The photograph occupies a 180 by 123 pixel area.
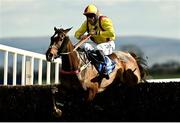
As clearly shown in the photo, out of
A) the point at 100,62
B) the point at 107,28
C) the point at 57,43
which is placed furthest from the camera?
the point at 100,62

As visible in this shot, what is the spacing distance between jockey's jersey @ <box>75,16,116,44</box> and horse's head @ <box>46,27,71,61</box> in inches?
27.0

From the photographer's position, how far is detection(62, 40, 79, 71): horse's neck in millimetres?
11242

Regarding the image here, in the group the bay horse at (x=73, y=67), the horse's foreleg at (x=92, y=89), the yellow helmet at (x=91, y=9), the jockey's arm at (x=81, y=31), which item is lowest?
the horse's foreleg at (x=92, y=89)

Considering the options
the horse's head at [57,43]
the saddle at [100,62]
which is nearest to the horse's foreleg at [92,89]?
the saddle at [100,62]

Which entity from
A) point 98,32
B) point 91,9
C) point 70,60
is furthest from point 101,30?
point 70,60

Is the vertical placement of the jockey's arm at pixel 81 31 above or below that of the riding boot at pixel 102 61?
above

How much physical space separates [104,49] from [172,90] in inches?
61.0

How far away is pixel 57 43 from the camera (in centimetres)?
1105

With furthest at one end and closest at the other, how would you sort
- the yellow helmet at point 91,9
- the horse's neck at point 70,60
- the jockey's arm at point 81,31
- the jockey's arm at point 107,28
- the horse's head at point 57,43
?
the jockey's arm at point 81,31 < the jockey's arm at point 107,28 < the yellow helmet at point 91,9 < the horse's neck at point 70,60 < the horse's head at point 57,43

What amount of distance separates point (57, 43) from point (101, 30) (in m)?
1.00

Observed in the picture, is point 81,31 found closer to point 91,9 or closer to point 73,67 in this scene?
point 91,9

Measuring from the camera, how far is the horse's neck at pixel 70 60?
36.9ft

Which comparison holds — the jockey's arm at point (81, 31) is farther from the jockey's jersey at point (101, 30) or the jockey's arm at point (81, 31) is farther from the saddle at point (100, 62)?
the saddle at point (100, 62)

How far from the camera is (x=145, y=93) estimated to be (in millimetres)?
12594
